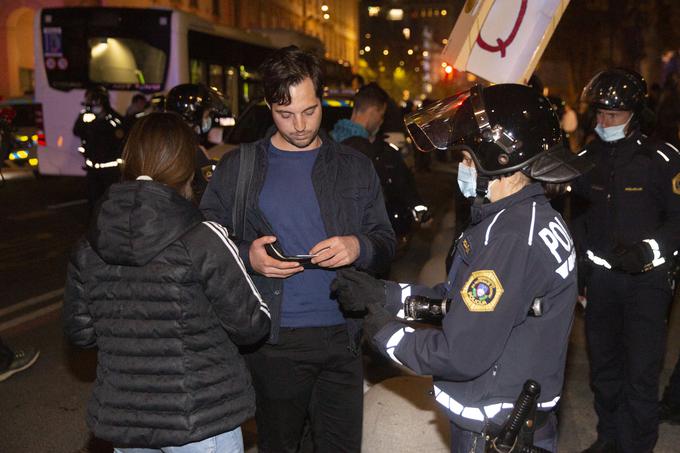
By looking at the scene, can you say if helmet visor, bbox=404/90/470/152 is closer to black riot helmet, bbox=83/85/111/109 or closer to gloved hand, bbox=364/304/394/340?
gloved hand, bbox=364/304/394/340

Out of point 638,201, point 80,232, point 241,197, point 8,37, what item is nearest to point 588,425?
point 638,201

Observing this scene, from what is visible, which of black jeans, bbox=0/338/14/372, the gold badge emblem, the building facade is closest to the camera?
the gold badge emblem

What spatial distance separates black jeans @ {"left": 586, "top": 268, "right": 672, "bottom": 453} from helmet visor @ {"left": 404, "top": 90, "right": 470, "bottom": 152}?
1892 mm

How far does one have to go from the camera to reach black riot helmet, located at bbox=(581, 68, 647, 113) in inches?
156

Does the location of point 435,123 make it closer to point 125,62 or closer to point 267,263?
point 267,263

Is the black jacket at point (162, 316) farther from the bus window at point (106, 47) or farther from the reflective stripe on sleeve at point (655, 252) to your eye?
the bus window at point (106, 47)

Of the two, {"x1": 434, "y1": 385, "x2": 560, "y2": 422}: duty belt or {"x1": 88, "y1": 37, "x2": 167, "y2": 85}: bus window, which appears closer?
{"x1": 434, "y1": 385, "x2": 560, "y2": 422}: duty belt

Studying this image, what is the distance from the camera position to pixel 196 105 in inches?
222

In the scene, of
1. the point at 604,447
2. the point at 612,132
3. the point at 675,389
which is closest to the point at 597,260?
the point at 612,132

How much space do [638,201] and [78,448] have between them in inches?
147

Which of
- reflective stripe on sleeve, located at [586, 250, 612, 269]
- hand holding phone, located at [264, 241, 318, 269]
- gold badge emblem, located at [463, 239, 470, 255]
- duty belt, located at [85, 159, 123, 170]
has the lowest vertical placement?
duty belt, located at [85, 159, 123, 170]

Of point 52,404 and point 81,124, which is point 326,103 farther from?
point 52,404

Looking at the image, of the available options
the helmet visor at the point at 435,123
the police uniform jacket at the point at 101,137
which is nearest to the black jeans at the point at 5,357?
the helmet visor at the point at 435,123

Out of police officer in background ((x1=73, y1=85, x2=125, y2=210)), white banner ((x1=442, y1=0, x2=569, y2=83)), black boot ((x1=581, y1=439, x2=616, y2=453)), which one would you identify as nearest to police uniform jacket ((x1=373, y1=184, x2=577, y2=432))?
black boot ((x1=581, y1=439, x2=616, y2=453))
